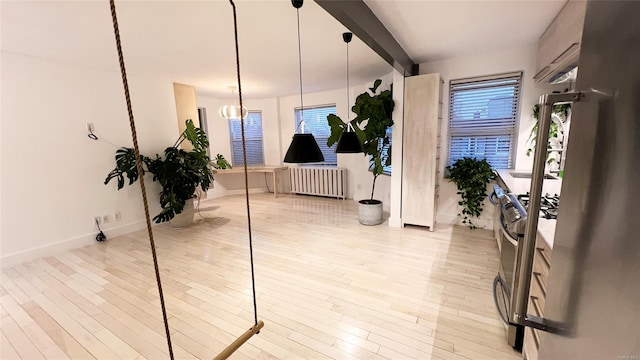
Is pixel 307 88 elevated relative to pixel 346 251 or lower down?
elevated

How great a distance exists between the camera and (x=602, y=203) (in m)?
0.52

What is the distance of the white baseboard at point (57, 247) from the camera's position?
297 cm

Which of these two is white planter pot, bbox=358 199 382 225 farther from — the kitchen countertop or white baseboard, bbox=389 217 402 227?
the kitchen countertop

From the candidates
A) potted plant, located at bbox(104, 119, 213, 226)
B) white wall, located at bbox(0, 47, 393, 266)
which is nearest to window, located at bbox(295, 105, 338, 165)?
white wall, located at bbox(0, 47, 393, 266)

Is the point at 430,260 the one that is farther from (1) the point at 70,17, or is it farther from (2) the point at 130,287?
(1) the point at 70,17

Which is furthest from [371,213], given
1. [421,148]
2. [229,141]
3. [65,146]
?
[65,146]

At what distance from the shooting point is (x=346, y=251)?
309cm

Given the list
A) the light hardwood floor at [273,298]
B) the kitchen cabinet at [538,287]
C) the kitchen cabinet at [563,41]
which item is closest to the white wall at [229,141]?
the light hardwood floor at [273,298]

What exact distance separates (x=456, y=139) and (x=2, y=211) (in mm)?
5827

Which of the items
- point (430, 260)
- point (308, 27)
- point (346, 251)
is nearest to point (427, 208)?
point (430, 260)

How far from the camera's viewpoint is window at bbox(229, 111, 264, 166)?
6.36m

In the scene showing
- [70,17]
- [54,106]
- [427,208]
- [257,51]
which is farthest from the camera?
[427,208]

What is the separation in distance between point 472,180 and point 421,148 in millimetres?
805

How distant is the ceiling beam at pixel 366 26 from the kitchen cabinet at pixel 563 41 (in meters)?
1.34
